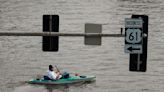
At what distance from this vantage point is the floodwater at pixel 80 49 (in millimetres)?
12109

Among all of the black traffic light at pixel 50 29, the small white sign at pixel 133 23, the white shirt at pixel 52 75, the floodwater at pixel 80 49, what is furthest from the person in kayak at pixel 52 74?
the small white sign at pixel 133 23

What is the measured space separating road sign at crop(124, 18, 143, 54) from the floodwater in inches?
184

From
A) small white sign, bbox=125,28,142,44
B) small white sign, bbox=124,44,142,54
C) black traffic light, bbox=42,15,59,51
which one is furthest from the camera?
black traffic light, bbox=42,15,59,51

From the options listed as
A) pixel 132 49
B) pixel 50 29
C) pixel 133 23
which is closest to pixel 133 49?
pixel 132 49

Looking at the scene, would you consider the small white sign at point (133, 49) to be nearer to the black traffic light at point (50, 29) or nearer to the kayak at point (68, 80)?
the black traffic light at point (50, 29)

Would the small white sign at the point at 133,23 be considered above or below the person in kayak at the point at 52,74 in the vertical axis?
above

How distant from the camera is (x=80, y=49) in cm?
1222

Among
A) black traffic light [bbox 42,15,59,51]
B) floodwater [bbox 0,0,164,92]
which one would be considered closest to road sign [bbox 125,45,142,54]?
black traffic light [bbox 42,15,59,51]

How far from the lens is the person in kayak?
1196cm

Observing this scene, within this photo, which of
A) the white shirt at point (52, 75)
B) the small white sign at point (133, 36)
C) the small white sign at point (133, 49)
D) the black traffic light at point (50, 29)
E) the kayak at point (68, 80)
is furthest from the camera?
the kayak at point (68, 80)

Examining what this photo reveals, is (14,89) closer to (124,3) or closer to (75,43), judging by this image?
(75,43)

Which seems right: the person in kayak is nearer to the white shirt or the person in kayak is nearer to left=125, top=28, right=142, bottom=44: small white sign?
the white shirt

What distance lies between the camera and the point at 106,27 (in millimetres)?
12117

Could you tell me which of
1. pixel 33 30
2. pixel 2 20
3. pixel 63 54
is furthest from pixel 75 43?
pixel 2 20
